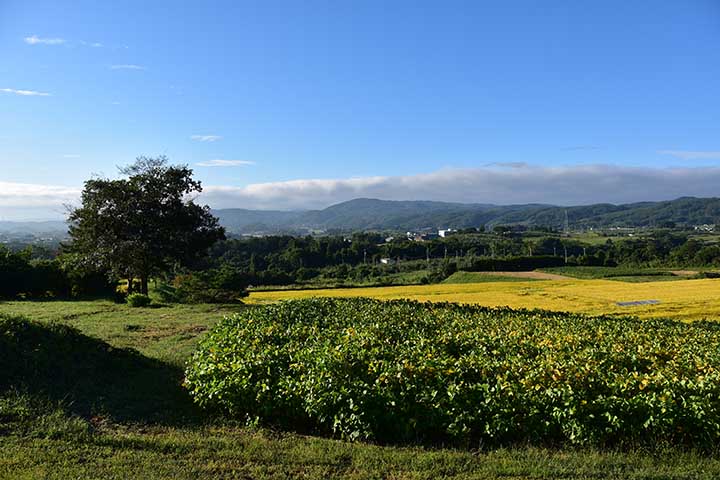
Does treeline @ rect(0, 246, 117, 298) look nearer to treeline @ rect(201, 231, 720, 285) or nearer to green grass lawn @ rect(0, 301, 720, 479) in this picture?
treeline @ rect(201, 231, 720, 285)

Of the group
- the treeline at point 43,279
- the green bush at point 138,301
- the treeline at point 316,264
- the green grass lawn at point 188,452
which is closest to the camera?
the green grass lawn at point 188,452

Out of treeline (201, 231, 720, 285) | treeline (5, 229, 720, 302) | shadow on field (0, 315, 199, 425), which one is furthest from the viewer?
treeline (201, 231, 720, 285)

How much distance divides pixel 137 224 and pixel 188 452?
23.1 meters

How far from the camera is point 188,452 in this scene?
5.41m

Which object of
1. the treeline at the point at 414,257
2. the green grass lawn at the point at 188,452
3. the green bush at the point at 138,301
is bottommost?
the treeline at the point at 414,257

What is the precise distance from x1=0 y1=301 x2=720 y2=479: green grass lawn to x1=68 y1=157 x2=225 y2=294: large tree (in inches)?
743

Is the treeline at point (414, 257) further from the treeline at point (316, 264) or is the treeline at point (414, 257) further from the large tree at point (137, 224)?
the large tree at point (137, 224)

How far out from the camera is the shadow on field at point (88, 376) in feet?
22.9

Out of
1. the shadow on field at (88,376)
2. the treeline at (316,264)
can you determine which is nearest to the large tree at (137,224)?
the treeline at (316,264)

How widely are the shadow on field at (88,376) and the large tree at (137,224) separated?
17.4 m

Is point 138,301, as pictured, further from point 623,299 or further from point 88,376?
point 623,299

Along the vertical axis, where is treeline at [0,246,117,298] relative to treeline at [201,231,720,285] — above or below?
above

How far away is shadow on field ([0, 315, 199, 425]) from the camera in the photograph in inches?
274

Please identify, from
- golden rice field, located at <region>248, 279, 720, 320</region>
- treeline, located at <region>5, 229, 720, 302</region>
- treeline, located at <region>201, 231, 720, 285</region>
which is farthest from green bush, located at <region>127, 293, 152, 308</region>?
treeline, located at <region>201, 231, 720, 285</region>
